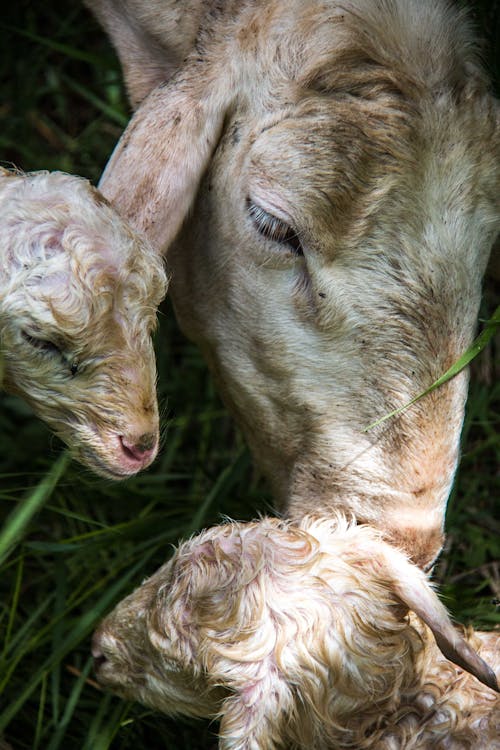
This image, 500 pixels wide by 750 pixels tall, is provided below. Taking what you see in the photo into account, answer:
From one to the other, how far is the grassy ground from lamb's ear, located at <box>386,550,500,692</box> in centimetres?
94

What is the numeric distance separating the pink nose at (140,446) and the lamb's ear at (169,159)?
0.61 metres

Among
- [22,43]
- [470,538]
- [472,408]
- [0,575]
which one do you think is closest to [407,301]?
[472,408]

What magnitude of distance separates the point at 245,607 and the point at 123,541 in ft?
4.77

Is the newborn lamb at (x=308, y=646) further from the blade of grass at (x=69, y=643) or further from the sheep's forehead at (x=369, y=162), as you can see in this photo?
the sheep's forehead at (x=369, y=162)

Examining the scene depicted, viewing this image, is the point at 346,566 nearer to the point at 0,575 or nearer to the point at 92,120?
the point at 0,575

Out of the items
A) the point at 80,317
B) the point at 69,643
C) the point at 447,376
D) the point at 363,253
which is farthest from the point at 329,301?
the point at 69,643

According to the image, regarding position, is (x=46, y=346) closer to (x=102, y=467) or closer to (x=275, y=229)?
(x=102, y=467)

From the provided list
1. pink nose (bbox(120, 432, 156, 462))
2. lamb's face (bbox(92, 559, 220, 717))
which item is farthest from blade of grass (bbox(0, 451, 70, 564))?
lamb's face (bbox(92, 559, 220, 717))

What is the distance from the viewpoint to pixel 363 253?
3.27 meters

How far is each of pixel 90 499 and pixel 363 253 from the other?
1919mm

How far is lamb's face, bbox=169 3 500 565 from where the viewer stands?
3240mm

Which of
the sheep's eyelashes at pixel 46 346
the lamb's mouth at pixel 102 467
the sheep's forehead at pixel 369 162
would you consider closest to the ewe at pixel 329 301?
the sheep's forehead at pixel 369 162

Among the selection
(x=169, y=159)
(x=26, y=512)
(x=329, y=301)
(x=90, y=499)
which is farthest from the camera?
(x=90, y=499)

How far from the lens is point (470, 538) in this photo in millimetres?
4633
